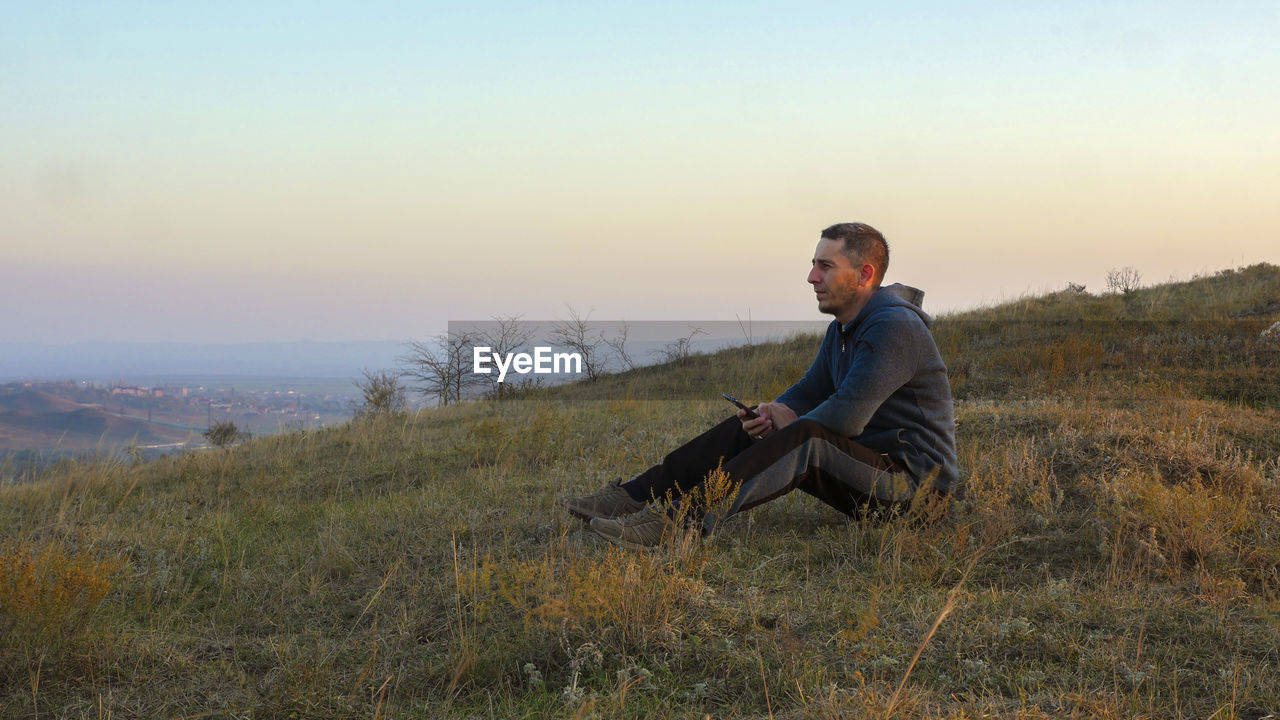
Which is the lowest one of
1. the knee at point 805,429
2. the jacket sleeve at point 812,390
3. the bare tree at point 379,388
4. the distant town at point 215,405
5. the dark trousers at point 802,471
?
the distant town at point 215,405

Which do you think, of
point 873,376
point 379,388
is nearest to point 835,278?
point 873,376

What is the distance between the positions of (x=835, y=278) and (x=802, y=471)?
103 centimetres

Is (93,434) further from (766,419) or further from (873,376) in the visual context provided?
(873,376)

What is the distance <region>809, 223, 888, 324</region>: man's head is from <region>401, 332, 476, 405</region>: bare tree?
1817 cm

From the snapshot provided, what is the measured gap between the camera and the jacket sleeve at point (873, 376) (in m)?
3.95

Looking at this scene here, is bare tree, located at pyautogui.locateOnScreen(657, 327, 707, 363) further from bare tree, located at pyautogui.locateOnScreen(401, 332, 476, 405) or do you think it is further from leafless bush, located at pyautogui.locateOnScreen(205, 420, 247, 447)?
leafless bush, located at pyautogui.locateOnScreen(205, 420, 247, 447)

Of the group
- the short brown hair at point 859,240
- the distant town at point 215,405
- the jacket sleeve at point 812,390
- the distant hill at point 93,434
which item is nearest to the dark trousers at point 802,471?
the jacket sleeve at point 812,390

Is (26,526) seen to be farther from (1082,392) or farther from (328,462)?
(1082,392)

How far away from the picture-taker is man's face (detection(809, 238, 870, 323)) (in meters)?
4.28

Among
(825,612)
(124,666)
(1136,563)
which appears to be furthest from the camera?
(1136,563)

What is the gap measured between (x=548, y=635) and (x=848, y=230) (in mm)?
2487

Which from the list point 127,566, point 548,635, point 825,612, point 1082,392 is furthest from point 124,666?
point 1082,392

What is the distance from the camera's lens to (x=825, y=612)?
3.38 meters

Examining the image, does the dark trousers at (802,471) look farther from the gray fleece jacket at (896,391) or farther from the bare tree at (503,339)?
the bare tree at (503,339)
